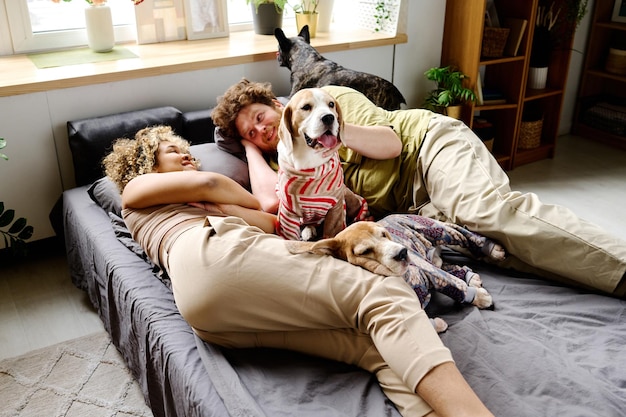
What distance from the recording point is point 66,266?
8.53ft

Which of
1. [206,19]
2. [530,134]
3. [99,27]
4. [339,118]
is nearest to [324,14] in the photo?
[206,19]

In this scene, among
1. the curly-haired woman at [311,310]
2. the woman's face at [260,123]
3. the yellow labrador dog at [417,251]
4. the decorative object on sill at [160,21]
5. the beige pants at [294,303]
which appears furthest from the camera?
the decorative object on sill at [160,21]

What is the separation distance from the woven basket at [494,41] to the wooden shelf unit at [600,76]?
918mm

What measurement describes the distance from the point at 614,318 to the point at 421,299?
21.1 inches

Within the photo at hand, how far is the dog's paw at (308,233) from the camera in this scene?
1.77m

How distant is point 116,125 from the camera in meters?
2.39

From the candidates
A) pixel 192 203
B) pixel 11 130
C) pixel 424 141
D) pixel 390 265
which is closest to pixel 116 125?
pixel 11 130

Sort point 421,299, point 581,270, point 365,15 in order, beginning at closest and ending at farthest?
point 421,299 < point 581,270 < point 365,15

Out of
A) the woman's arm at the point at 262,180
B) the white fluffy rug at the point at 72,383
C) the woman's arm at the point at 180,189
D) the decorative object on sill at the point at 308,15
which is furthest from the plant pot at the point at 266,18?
the white fluffy rug at the point at 72,383

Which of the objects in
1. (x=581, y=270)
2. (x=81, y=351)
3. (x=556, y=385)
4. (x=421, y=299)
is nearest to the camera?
(x=556, y=385)

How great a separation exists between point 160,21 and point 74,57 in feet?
1.64

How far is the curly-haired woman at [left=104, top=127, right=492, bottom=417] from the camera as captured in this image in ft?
4.16

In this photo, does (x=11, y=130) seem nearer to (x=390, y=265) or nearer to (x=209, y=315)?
(x=209, y=315)

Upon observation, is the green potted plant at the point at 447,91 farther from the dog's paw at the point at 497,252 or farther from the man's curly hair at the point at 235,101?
the dog's paw at the point at 497,252
